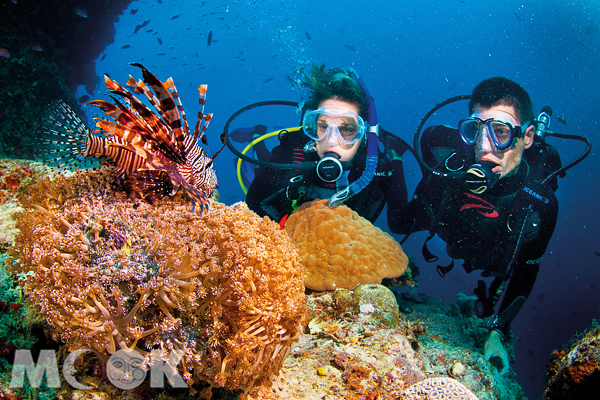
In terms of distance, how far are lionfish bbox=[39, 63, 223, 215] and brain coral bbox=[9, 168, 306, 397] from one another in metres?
0.20

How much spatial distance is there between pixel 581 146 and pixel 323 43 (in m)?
50.2

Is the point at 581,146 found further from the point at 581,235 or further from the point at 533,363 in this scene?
the point at 533,363

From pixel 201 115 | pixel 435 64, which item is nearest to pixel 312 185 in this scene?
pixel 201 115

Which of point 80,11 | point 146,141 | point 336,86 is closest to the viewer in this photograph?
point 146,141

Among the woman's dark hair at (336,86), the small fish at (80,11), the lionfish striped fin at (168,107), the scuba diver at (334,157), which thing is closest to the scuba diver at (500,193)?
the scuba diver at (334,157)

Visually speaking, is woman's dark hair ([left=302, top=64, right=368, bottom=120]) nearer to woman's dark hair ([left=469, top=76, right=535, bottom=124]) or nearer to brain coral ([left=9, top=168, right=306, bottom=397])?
woman's dark hair ([left=469, top=76, right=535, bottom=124])

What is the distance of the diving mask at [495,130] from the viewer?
4.82 m

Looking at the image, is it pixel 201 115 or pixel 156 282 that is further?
pixel 201 115

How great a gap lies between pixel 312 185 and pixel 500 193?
389 centimetres

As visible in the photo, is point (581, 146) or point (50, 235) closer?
point (50, 235)

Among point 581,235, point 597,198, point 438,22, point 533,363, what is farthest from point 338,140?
point 438,22

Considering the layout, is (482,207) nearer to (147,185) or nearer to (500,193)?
(500,193)

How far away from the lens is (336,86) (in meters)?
5.94

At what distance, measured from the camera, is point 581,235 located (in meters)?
32.4
